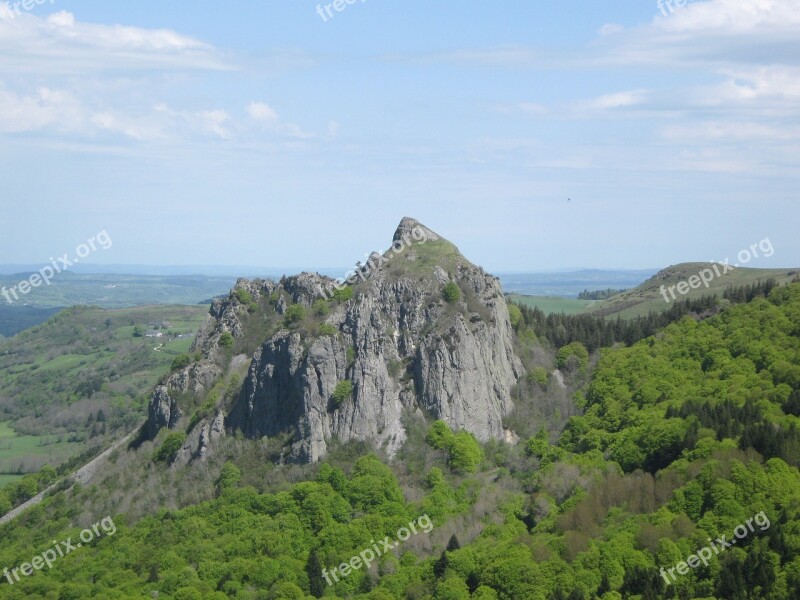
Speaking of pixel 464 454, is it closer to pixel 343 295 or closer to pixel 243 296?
pixel 343 295

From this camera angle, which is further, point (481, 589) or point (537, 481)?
point (537, 481)

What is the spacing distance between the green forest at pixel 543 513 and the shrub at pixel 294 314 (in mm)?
19907

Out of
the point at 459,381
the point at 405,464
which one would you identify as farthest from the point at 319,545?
the point at 459,381

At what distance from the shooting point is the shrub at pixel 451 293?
122812mm

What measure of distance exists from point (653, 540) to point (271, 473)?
1755 inches

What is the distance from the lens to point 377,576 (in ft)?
299

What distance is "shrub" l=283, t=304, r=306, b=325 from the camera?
123 metres

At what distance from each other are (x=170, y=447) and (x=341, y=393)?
21799 mm

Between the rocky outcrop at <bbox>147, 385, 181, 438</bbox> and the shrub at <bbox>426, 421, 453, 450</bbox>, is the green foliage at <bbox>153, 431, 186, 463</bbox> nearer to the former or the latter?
the rocky outcrop at <bbox>147, 385, 181, 438</bbox>

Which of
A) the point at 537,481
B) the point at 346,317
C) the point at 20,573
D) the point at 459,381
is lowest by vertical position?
the point at 20,573

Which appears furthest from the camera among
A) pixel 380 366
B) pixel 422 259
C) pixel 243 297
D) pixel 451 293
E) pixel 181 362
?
pixel 243 297

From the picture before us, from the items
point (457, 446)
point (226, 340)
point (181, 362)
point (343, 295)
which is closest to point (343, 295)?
point (343, 295)

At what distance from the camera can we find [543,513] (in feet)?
314

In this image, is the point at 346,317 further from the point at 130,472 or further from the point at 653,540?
the point at 653,540
